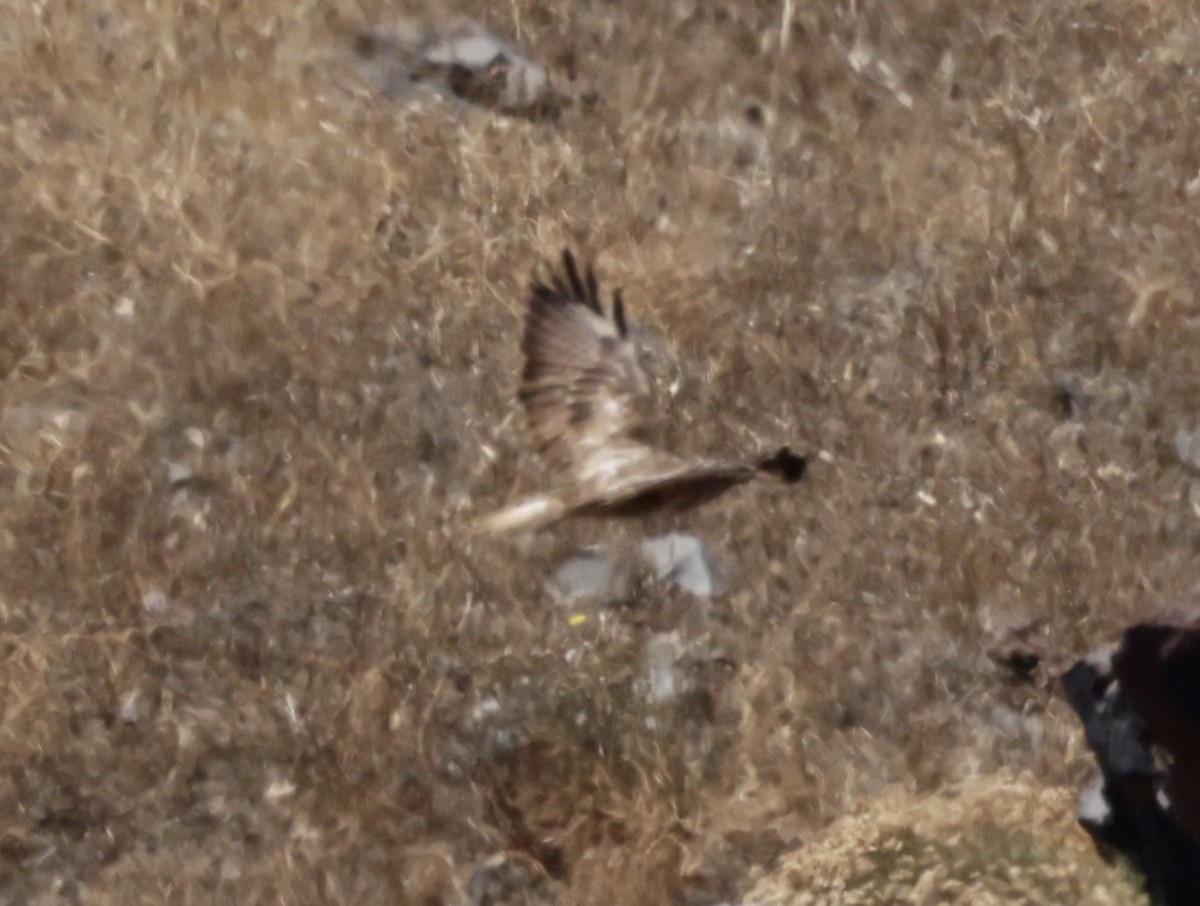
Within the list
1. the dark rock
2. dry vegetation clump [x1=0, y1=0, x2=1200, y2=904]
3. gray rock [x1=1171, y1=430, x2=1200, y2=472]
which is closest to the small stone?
dry vegetation clump [x1=0, y1=0, x2=1200, y2=904]

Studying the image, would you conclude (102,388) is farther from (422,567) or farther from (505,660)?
(505,660)

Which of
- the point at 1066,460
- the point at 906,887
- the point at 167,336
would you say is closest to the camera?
the point at 906,887

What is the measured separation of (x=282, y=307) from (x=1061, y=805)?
292cm

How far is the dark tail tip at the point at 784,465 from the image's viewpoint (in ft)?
16.7

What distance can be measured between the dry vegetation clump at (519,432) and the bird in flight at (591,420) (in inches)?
8.1

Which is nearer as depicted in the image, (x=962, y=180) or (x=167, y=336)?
(x=167, y=336)

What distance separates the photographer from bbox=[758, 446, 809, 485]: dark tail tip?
5090 millimetres

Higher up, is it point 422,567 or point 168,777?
point 422,567

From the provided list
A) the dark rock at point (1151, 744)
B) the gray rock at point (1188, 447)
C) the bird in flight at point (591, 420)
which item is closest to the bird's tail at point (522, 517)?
the bird in flight at point (591, 420)

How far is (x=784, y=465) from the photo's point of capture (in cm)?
510

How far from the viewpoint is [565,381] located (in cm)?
513

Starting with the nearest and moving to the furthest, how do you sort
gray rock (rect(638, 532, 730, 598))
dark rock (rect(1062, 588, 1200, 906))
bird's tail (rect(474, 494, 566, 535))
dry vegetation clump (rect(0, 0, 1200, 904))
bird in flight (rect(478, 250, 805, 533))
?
dark rock (rect(1062, 588, 1200, 906))
bird in flight (rect(478, 250, 805, 533))
dry vegetation clump (rect(0, 0, 1200, 904))
bird's tail (rect(474, 494, 566, 535))
gray rock (rect(638, 532, 730, 598))

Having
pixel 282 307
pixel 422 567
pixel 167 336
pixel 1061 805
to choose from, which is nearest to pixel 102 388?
pixel 167 336

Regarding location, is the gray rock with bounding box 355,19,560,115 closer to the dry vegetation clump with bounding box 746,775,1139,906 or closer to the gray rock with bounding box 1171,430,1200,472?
the gray rock with bounding box 1171,430,1200,472
